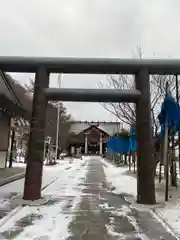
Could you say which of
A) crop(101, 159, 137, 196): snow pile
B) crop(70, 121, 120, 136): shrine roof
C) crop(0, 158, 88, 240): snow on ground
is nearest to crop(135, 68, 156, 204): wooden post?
crop(0, 158, 88, 240): snow on ground

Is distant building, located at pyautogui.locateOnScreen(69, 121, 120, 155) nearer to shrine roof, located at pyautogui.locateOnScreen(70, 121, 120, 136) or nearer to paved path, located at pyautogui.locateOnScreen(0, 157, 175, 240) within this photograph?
shrine roof, located at pyautogui.locateOnScreen(70, 121, 120, 136)

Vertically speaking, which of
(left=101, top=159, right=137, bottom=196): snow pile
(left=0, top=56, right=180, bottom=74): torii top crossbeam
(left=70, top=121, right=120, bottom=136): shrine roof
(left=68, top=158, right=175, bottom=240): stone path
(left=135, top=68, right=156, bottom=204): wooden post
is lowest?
(left=68, top=158, right=175, bottom=240): stone path

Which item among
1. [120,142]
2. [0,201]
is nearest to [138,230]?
[0,201]

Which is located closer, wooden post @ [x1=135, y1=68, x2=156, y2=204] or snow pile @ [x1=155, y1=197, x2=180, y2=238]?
snow pile @ [x1=155, y1=197, x2=180, y2=238]

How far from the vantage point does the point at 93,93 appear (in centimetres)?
992

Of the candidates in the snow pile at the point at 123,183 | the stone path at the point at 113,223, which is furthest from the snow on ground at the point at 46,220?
the snow pile at the point at 123,183

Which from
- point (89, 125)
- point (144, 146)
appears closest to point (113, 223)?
point (144, 146)

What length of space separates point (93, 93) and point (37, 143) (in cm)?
243

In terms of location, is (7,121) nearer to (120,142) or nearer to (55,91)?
(55,91)

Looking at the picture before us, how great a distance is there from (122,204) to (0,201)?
3.75 meters

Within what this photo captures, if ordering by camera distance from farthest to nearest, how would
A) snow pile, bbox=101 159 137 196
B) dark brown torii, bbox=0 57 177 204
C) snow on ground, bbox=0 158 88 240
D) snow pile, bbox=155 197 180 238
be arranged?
snow pile, bbox=101 159 137 196 < dark brown torii, bbox=0 57 177 204 < snow pile, bbox=155 197 180 238 < snow on ground, bbox=0 158 88 240

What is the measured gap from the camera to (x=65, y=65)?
32.0ft

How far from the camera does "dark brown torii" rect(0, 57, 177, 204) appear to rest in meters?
9.47

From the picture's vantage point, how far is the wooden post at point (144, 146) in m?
9.31
